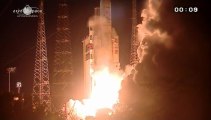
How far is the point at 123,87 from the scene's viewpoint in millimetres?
Answer: 45562

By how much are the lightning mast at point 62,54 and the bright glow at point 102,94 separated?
31.3ft

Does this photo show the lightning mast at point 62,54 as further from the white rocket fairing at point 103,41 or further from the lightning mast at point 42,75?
the white rocket fairing at point 103,41

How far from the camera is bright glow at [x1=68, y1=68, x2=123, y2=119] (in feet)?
163

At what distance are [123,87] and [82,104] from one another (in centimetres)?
760

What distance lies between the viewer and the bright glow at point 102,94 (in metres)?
49.8

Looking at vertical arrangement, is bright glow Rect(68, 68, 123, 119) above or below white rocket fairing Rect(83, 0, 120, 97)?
below

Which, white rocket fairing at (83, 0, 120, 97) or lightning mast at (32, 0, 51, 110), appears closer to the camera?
white rocket fairing at (83, 0, 120, 97)

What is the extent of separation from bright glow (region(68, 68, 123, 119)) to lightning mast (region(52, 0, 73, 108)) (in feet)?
31.3

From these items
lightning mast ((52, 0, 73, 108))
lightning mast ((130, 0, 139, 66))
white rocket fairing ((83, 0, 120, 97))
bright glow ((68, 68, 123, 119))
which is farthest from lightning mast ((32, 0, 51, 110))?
lightning mast ((130, 0, 139, 66))

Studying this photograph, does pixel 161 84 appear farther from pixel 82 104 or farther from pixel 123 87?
pixel 82 104

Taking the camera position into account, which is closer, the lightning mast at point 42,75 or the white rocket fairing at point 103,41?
the white rocket fairing at point 103,41

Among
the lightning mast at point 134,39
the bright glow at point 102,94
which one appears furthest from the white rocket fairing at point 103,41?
the lightning mast at point 134,39

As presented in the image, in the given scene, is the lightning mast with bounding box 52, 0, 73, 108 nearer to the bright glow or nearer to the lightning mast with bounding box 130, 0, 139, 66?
the lightning mast with bounding box 130, 0, 139, 66

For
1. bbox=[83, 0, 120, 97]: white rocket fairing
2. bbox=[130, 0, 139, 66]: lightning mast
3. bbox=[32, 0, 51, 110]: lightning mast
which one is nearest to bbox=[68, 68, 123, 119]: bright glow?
bbox=[83, 0, 120, 97]: white rocket fairing
